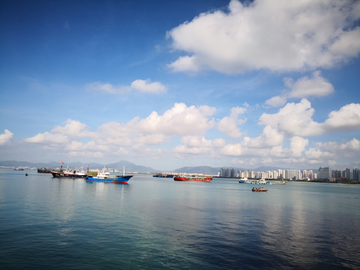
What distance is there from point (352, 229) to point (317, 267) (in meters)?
21.2

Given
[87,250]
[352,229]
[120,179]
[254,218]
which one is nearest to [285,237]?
[254,218]

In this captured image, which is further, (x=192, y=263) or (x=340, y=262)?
(x=340, y=262)

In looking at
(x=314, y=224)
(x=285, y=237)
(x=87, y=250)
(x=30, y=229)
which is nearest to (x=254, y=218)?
(x=314, y=224)

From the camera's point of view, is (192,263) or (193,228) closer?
(192,263)

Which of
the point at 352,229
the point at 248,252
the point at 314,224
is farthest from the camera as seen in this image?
the point at 314,224

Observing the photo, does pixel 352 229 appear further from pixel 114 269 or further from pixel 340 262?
pixel 114 269

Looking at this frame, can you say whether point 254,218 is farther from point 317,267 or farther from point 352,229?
point 317,267

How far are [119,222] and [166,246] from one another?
12656 mm

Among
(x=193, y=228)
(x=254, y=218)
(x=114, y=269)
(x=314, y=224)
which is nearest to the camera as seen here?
(x=114, y=269)

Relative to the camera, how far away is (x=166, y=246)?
22.9 m

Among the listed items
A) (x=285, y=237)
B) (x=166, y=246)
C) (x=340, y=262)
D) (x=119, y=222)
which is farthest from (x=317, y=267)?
(x=119, y=222)

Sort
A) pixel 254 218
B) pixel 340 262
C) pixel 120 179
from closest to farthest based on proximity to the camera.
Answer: pixel 340 262, pixel 254 218, pixel 120 179

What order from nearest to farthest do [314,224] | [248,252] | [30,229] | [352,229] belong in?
[248,252] → [30,229] → [352,229] → [314,224]

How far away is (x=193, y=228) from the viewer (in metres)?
31.0
